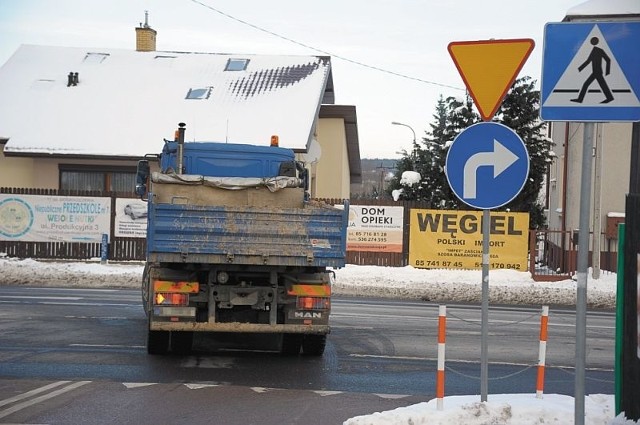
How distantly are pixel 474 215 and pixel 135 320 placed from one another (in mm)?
14078

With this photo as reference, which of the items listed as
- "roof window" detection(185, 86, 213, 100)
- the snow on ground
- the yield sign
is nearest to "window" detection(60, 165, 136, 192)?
"roof window" detection(185, 86, 213, 100)

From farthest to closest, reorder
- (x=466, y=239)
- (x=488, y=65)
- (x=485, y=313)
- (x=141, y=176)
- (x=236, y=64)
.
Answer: (x=236, y=64)
(x=466, y=239)
(x=141, y=176)
(x=485, y=313)
(x=488, y=65)

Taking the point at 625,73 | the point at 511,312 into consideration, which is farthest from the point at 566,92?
the point at 511,312

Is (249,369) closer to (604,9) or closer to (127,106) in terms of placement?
(604,9)

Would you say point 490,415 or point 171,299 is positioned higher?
point 171,299

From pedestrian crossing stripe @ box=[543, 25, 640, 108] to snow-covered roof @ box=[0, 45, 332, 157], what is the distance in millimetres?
24832

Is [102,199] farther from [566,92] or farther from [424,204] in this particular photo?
[566,92]

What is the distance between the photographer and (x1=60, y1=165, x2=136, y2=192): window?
1257 inches

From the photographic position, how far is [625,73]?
19.9 feet

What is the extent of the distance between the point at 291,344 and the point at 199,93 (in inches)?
954

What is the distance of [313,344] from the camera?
11750 millimetres

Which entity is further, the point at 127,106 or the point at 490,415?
the point at 127,106

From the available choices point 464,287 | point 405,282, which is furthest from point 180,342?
point 405,282

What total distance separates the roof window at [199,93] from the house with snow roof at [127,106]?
38mm
